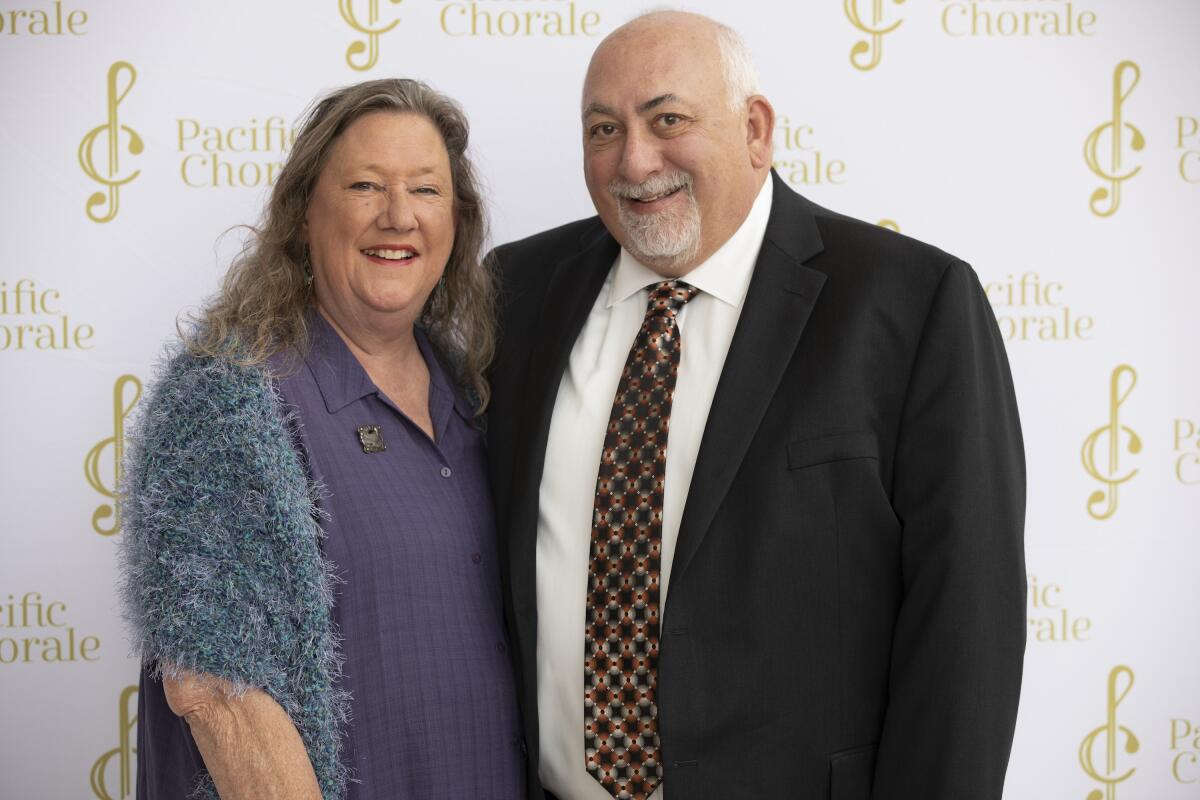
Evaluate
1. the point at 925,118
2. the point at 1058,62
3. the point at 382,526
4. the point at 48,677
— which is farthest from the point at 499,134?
the point at 48,677

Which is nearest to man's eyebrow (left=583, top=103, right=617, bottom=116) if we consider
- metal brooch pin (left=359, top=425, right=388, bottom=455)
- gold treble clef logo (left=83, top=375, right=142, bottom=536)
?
metal brooch pin (left=359, top=425, right=388, bottom=455)

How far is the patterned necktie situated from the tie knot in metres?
0.12

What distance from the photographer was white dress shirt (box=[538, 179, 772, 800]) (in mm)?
1626

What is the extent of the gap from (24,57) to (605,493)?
170cm

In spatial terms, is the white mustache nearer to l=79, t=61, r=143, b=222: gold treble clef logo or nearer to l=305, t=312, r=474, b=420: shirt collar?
l=305, t=312, r=474, b=420: shirt collar

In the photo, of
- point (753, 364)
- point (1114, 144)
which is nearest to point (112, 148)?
point (753, 364)

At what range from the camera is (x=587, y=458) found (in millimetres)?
1690

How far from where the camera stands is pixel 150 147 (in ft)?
7.55

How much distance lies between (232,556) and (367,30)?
1.35 metres

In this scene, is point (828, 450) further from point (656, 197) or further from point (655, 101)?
point (655, 101)

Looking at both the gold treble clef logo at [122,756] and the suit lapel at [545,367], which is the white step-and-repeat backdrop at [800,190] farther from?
the suit lapel at [545,367]

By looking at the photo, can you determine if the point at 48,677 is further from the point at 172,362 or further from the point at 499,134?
the point at 499,134

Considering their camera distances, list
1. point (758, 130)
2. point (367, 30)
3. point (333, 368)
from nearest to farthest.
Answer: point (333, 368) → point (758, 130) → point (367, 30)

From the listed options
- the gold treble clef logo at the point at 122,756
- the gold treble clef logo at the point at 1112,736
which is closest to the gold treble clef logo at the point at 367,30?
the gold treble clef logo at the point at 122,756
